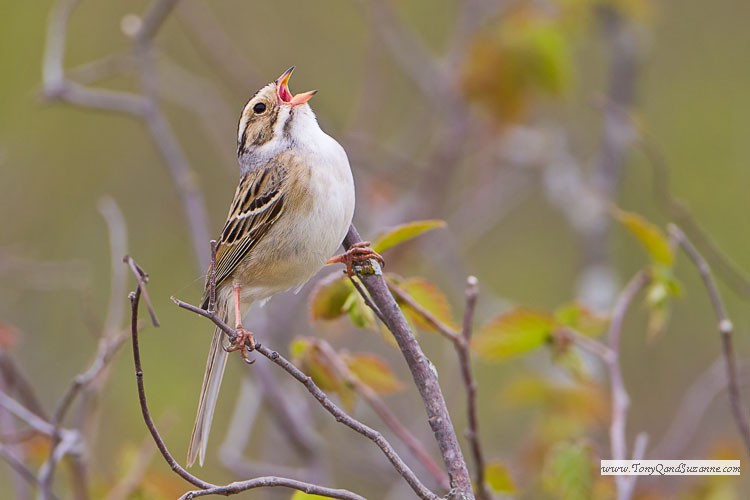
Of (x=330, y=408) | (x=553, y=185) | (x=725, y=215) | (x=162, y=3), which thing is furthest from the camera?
(x=725, y=215)

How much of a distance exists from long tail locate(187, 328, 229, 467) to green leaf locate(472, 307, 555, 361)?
75 centimetres

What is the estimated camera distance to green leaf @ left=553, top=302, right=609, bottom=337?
2.97 metres

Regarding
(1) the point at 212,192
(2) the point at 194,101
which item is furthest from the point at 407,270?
(1) the point at 212,192

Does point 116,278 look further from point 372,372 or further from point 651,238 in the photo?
point 651,238

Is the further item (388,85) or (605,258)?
(388,85)

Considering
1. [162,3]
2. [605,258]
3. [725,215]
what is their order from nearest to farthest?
[162,3] → [605,258] → [725,215]

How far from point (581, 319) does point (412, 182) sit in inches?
154

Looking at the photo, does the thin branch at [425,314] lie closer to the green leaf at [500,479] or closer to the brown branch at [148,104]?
the green leaf at [500,479]

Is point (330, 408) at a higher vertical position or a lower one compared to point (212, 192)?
lower

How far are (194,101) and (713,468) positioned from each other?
3.38m

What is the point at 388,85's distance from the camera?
7961mm

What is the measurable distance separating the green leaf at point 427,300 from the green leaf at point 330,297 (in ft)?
0.49

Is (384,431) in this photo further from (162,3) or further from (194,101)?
(162,3)

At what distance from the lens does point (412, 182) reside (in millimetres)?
6945
